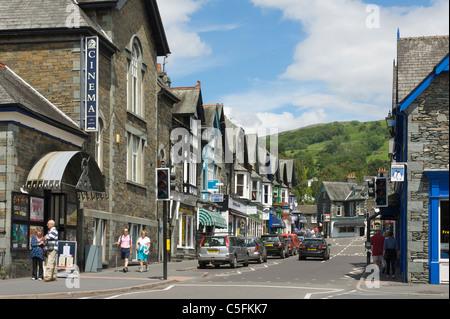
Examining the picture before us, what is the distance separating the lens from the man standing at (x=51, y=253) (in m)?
20.5

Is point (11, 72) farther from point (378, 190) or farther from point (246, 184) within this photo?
point (246, 184)

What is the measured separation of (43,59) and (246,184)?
Answer: 37.8m

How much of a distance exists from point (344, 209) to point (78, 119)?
98813 millimetres

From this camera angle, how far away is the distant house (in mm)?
114250

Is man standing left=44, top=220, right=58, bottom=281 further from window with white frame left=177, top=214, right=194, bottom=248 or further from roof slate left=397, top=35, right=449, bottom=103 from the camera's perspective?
window with white frame left=177, top=214, right=194, bottom=248

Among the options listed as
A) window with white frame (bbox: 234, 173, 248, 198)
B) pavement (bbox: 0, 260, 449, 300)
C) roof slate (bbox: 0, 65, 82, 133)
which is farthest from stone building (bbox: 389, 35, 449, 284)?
window with white frame (bbox: 234, 173, 248, 198)

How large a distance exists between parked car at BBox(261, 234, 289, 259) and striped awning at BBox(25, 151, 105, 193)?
21.9 meters

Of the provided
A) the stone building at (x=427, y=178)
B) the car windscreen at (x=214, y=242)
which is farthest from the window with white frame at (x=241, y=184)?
the stone building at (x=427, y=178)

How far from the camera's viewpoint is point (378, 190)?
2278cm

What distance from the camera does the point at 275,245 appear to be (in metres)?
45.5

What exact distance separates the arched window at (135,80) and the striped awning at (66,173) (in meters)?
7.64

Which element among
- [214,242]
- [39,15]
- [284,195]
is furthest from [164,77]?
[284,195]

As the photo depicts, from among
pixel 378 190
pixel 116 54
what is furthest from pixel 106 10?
pixel 378 190

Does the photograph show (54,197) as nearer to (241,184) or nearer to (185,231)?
(185,231)
